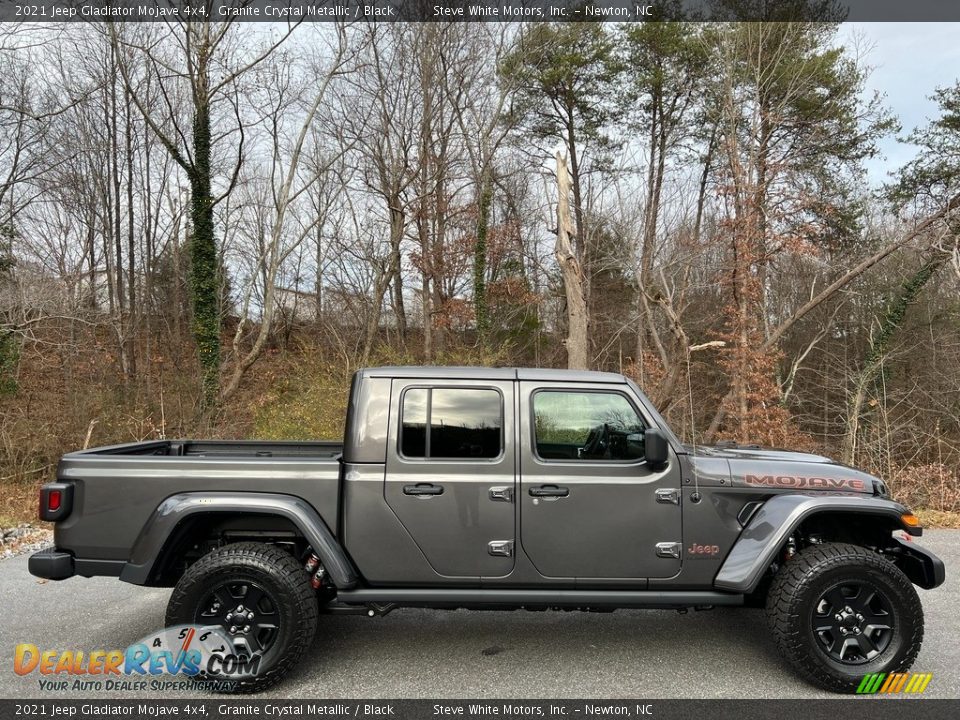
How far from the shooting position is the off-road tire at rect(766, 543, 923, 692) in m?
3.56

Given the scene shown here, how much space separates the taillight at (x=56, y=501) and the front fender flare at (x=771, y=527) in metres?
3.74

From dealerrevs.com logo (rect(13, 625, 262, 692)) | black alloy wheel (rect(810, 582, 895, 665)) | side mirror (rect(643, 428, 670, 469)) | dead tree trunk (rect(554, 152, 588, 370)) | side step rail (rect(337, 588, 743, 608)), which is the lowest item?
dealerrevs.com logo (rect(13, 625, 262, 692))

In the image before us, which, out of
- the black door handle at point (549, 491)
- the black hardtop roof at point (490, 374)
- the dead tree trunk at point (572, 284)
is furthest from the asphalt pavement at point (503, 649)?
the dead tree trunk at point (572, 284)

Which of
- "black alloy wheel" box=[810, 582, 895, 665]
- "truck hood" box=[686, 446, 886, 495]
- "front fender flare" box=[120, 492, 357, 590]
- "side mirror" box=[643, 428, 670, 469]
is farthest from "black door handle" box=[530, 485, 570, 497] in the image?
"black alloy wheel" box=[810, 582, 895, 665]

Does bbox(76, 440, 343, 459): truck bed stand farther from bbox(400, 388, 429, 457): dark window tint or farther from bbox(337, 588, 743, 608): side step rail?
bbox(337, 588, 743, 608): side step rail

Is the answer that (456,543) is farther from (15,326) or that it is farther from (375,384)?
(15,326)

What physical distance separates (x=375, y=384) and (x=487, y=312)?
17758mm

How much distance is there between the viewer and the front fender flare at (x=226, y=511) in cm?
358

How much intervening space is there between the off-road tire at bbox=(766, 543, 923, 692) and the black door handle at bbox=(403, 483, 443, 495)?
2.04 metres

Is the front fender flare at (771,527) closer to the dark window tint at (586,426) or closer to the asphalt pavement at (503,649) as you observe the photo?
the asphalt pavement at (503,649)

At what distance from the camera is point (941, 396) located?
15898 millimetres

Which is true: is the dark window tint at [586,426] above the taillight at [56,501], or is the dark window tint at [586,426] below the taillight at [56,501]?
Answer: above

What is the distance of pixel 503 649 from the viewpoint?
162 inches

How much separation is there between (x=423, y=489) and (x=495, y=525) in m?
0.47
